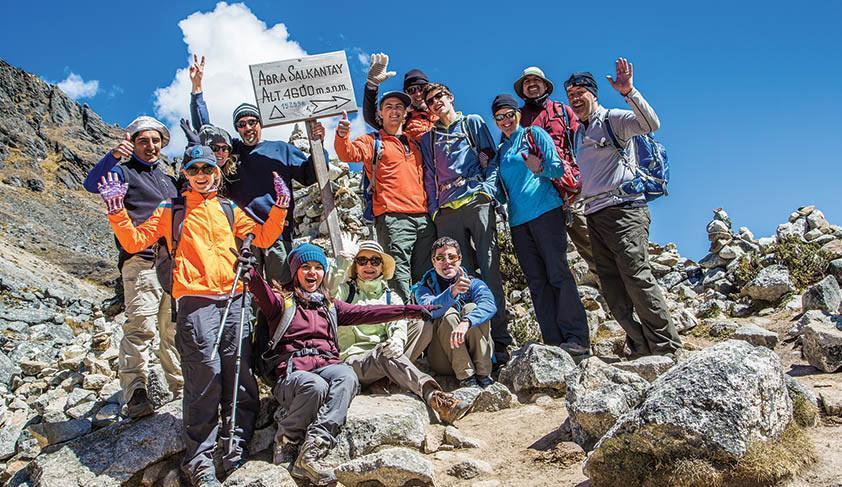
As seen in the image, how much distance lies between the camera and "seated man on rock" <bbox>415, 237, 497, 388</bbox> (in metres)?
6.68

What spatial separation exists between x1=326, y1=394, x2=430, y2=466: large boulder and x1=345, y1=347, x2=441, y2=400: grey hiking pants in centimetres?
43

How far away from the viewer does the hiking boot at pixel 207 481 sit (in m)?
5.21

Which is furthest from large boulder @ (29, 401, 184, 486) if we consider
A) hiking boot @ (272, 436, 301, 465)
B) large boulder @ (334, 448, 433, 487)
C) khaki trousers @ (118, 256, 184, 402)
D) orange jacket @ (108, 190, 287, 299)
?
large boulder @ (334, 448, 433, 487)

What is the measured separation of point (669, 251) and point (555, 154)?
8.64 m

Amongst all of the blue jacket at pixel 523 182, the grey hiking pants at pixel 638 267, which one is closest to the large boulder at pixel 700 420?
the grey hiking pants at pixel 638 267

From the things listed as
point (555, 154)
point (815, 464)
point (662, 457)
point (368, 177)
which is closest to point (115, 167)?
point (368, 177)

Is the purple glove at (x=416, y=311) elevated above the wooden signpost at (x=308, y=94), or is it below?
below

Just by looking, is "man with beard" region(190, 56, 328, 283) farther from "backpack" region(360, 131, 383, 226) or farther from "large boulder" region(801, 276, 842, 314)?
"large boulder" region(801, 276, 842, 314)

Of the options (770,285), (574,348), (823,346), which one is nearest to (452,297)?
(574,348)

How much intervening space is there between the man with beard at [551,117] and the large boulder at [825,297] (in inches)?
132

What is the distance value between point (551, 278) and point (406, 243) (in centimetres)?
178

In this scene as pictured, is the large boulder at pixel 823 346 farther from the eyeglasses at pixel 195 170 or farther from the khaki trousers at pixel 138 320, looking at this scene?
the khaki trousers at pixel 138 320

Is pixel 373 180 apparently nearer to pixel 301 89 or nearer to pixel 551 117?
pixel 301 89

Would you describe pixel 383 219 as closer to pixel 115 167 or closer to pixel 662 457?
pixel 115 167
